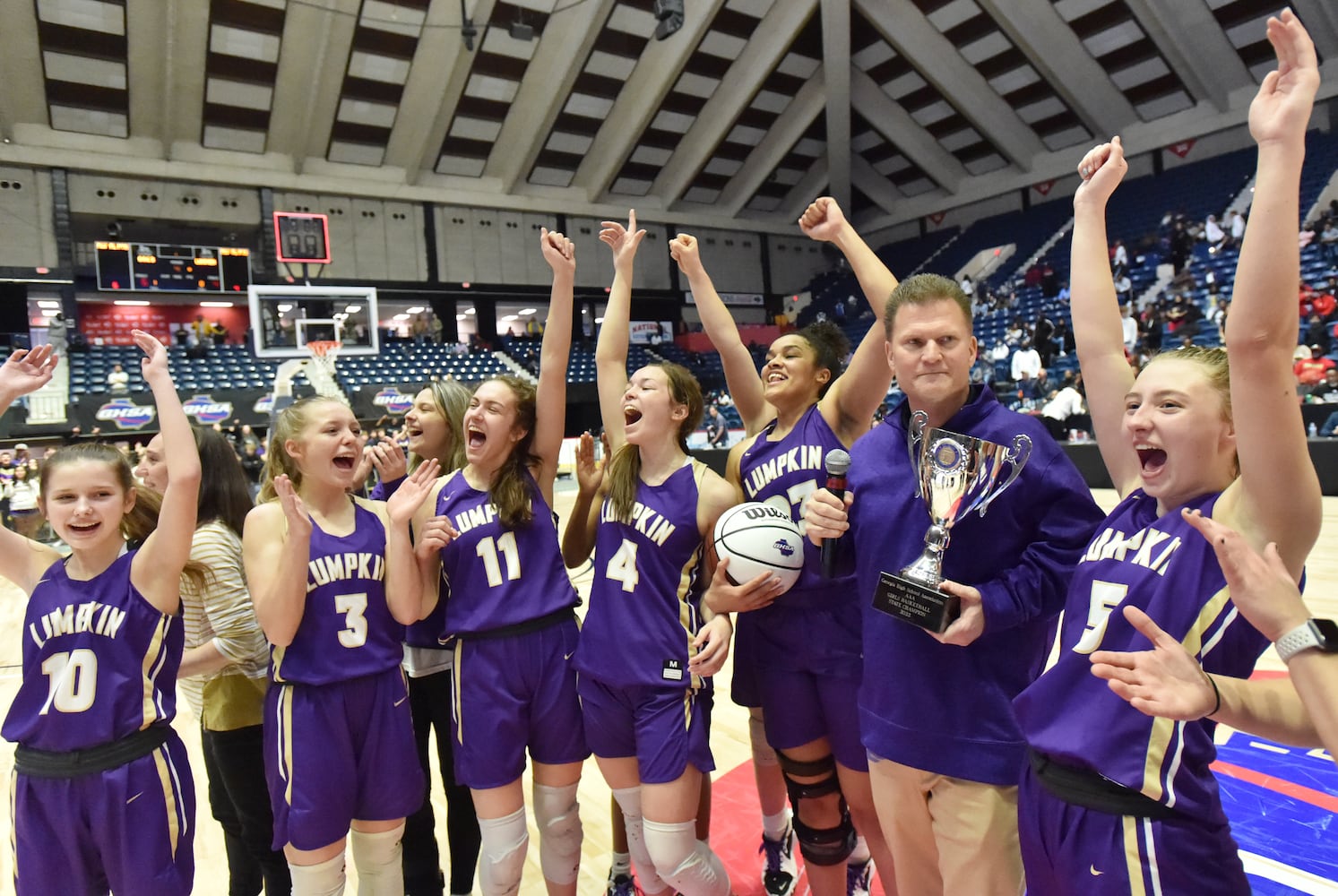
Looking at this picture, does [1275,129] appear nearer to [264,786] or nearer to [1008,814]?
[1008,814]

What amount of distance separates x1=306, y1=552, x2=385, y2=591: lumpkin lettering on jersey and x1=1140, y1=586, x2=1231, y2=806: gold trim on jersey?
77.6 inches

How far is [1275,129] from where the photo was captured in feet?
4.12

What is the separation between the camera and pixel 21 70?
48.5 feet

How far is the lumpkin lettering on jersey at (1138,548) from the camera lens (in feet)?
4.68

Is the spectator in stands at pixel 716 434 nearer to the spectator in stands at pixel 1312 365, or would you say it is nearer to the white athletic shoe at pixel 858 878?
the spectator in stands at pixel 1312 365

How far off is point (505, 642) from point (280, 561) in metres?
0.68

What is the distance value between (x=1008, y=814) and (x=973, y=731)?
20cm

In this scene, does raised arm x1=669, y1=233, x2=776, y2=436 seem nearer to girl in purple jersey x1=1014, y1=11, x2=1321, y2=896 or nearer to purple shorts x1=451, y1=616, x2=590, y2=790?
purple shorts x1=451, y1=616, x2=590, y2=790

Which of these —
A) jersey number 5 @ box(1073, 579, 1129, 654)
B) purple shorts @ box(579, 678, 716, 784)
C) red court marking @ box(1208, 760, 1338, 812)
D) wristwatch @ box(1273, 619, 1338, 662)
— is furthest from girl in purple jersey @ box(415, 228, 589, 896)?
red court marking @ box(1208, 760, 1338, 812)

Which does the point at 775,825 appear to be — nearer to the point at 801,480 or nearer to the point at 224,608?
the point at 801,480

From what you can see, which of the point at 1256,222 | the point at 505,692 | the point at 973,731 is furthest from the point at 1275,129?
the point at 505,692

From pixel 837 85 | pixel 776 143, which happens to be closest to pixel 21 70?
pixel 776 143

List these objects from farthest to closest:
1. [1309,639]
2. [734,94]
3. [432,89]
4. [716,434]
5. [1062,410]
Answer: [734,94]
[432,89]
[716,434]
[1062,410]
[1309,639]

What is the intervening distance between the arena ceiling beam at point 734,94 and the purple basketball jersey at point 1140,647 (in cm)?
1949
